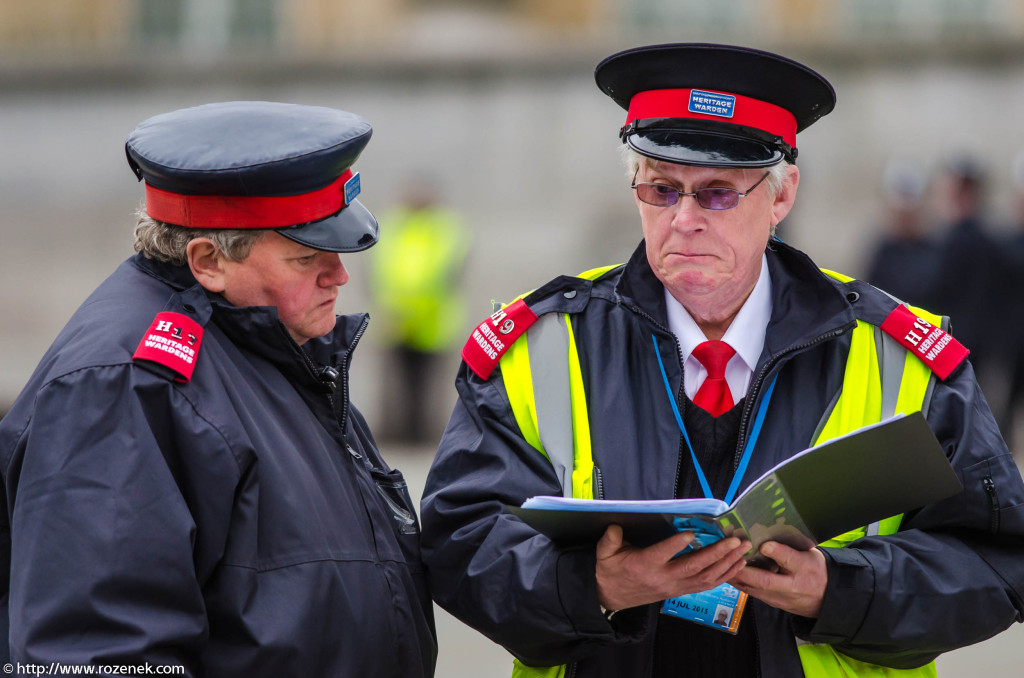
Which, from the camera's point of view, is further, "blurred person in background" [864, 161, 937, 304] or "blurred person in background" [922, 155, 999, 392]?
"blurred person in background" [864, 161, 937, 304]

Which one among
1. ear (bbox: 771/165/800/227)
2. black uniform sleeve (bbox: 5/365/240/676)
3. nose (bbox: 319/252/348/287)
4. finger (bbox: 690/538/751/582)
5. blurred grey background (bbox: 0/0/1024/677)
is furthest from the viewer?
blurred grey background (bbox: 0/0/1024/677)

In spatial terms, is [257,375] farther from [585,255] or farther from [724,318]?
[585,255]

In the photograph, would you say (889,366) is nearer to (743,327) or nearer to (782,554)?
(743,327)

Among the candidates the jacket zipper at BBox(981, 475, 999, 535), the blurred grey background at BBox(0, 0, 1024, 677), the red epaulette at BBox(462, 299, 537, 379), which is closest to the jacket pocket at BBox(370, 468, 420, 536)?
the red epaulette at BBox(462, 299, 537, 379)

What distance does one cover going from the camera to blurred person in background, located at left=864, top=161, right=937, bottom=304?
27.3ft

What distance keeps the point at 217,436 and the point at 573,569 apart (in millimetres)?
795

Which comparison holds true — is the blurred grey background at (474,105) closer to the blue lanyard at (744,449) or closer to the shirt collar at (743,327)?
the shirt collar at (743,327)

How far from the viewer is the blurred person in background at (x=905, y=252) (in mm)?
8320

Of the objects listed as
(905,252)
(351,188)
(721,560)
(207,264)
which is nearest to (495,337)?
(351,188)

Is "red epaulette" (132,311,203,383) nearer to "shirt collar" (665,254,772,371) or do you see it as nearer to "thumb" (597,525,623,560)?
"thumb" (597,525,623,560)

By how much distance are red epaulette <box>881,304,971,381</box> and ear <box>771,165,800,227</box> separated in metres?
0.39

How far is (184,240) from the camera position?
109 inches

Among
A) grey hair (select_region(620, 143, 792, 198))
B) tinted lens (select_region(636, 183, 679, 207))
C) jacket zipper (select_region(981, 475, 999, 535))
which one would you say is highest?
grey hair (select_region(620, 143, 792, 198))

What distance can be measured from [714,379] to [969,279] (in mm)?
5573
